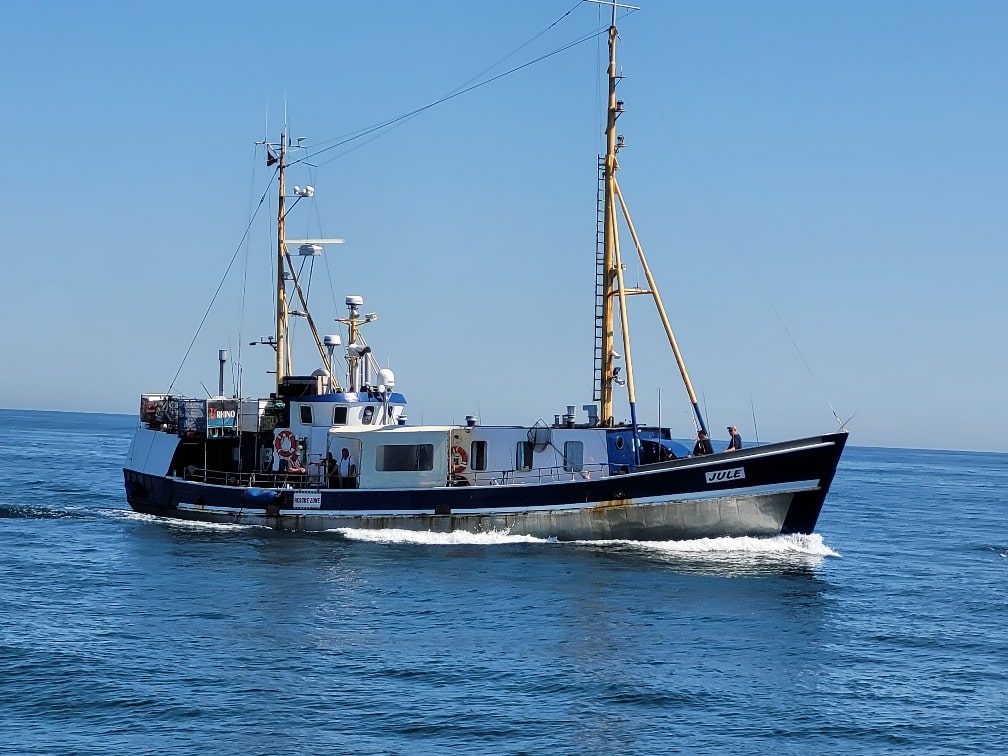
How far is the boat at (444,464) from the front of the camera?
128ft

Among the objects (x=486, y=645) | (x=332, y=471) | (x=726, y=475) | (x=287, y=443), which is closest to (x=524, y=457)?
(x=726, y=475)

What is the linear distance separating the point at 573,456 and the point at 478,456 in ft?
12.5

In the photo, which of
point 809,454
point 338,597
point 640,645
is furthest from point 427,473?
point 640,645

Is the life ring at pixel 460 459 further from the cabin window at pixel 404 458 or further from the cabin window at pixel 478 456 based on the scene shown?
the cabin window at pixel 404 458

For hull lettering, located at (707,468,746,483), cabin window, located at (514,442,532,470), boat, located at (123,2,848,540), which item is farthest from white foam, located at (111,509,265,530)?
hull lettering, located at (707,468,746,483)

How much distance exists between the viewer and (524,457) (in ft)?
139

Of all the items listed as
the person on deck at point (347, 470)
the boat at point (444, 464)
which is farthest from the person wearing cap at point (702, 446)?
the person on deck at point (347, 470)

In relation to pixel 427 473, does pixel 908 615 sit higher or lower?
lower

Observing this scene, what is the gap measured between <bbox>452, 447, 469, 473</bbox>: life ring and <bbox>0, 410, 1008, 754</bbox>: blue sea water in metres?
2.80

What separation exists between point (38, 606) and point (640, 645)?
1618 cm

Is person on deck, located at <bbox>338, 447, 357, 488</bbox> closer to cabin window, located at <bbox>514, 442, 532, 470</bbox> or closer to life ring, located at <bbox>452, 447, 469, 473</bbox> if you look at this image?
life ring, located at <bbox>452, 447, 469, 473</bbox>

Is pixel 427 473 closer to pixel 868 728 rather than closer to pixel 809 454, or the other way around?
pixel 809 454

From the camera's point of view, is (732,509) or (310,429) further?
(310,429)

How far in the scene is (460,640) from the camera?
2805cm
